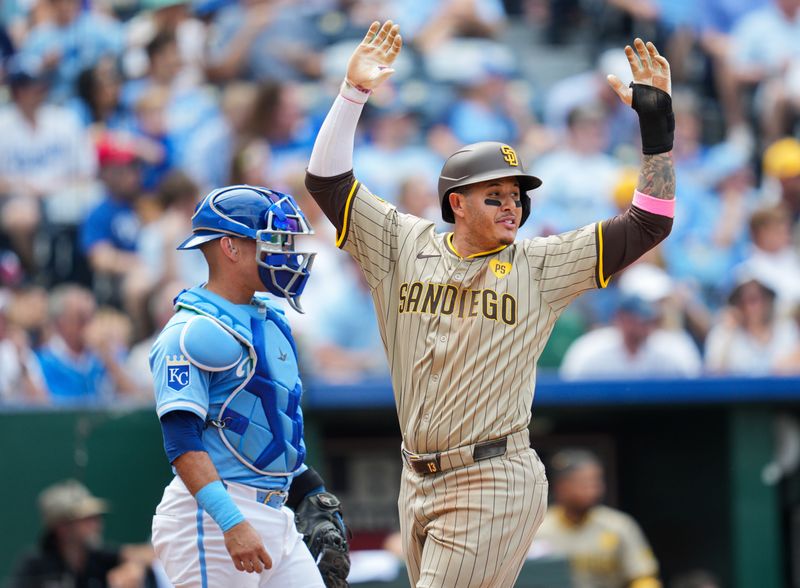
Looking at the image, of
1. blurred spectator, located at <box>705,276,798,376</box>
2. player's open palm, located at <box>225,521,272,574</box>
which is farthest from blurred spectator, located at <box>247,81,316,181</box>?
player's open palm, located at <box>225,521,272,574</box>

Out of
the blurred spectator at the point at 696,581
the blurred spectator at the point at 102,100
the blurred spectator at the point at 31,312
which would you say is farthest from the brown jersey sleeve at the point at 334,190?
the blurred spectator at the point at 102,100

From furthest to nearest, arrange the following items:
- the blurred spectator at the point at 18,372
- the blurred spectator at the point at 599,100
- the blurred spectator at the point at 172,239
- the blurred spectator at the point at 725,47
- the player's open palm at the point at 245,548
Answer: the blurred spectator at the point at 725,47
the blurred spectator at the point at 599,100
the blurred spectator at the point at 172,239
the blurred spectator at the point at 18,372
the player's open palm at the point at 245,548

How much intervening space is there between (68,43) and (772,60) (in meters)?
5.47

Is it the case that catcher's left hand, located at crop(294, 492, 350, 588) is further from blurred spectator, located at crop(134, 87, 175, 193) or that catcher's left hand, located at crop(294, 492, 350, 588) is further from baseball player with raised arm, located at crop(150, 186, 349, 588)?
blurred spectator, located at crop(134, 87, 175, 193)

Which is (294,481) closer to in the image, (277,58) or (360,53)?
(360,53)

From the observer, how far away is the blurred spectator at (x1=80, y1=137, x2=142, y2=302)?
820cm

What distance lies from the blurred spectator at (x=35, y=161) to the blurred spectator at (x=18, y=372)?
2.18ft

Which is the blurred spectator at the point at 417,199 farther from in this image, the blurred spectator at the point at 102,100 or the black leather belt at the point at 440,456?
the black leather belt at the point at 440,456

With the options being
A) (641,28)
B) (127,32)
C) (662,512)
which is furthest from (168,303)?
(641,28)

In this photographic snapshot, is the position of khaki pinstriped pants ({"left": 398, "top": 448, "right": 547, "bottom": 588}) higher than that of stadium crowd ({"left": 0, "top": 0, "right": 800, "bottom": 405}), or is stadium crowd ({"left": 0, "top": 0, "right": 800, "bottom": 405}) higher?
stadium crowd ({"left": 0, "top": 0, "right": 800, "bottom": 405})

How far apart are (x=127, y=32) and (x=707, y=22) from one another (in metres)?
4.71

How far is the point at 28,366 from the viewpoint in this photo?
770 centimetres

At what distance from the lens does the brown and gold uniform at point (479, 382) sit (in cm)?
433

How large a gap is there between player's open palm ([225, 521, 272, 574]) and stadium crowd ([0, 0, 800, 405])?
3774 mm
